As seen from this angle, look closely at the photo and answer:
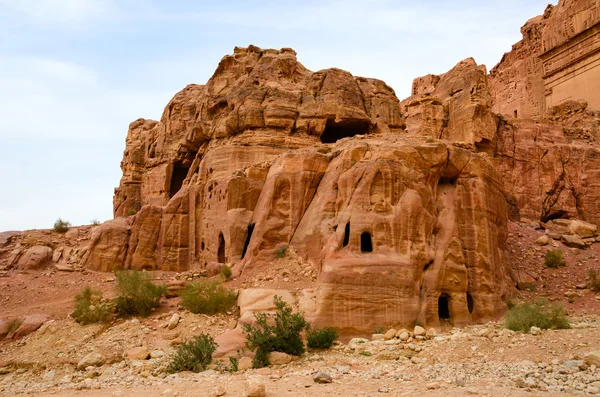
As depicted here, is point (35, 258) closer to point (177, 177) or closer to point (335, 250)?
point (177, 177)

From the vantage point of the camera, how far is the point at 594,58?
1415 inches

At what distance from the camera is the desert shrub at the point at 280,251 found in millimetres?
16656

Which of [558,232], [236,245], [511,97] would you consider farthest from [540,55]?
[236,245]

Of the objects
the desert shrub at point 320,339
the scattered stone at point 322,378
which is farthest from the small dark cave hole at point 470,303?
the scattered stone at point 322,378

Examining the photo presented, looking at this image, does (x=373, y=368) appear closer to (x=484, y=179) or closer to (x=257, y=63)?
(x=484, y=179)

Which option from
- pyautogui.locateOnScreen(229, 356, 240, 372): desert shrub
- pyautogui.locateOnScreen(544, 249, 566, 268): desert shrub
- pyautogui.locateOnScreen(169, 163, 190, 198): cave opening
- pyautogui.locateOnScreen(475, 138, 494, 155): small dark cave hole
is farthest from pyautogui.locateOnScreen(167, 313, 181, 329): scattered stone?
pyautogui.locateOnScreen(475, 138, 494, 155): small dark cave hole

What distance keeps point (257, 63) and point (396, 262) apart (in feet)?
49.4

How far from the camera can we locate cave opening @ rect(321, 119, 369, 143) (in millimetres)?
23234

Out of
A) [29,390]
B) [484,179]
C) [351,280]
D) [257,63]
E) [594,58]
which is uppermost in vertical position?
[594,58]

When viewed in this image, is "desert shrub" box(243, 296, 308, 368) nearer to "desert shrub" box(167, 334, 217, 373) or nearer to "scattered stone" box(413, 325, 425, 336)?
"desert shrub" box(167, 334, 217, 373)

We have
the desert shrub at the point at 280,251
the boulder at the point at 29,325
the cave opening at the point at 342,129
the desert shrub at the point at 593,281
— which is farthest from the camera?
the cave opening at the point at 342,129

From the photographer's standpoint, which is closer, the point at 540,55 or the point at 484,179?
the point at 484,179

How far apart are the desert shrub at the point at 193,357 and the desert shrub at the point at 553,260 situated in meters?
17.0

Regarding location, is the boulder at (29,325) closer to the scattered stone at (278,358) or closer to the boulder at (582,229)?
the scattered stone at (278,358)
